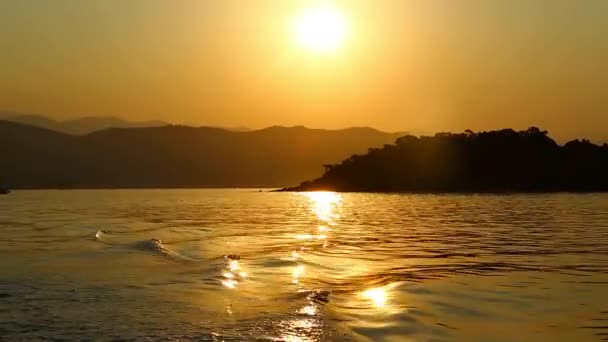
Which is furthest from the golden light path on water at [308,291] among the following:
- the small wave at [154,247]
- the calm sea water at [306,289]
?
the small wave at [154,247]

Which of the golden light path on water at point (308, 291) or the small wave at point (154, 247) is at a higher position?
the small wave at point (154, 247)

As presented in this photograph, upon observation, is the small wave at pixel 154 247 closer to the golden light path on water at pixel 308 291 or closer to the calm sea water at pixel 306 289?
the calm sea water at pixel 306 289

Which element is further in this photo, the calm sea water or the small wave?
the small wave

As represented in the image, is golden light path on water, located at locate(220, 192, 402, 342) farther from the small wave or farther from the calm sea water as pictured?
the small wave

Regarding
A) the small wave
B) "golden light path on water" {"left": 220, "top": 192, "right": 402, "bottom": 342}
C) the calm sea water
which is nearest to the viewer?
the calm sea water

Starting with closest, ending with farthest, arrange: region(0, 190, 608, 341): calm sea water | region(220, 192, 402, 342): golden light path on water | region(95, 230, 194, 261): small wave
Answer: region(0, 190, 608, 341): calm sea water < region(220, 192, 402, 342): golden light path on water < region(95, 230, 194, 261): small wave

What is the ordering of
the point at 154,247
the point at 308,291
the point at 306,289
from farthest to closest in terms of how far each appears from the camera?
the point at 154,247
the point at 306,289
the point at 308,291

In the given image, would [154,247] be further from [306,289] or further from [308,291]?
[308,291]

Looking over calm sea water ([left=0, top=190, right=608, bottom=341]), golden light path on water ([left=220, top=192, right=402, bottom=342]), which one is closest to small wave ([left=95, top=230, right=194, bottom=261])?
calm sea water ([left=0, top=190, right=608, bottom=341])

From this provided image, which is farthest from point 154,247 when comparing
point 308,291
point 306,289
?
point 308,291

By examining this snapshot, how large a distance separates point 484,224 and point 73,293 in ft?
125

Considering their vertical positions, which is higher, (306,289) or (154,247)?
(154,247)

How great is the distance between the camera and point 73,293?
1861 centimetres

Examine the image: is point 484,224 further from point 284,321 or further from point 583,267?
point 284,321
